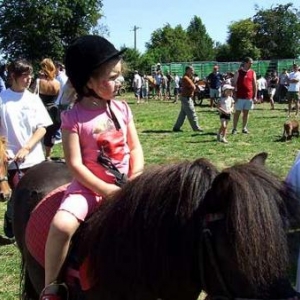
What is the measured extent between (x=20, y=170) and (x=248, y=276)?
11.9ft

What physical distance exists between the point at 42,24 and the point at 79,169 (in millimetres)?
52902

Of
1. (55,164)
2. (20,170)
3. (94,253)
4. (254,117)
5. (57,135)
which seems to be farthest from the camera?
(254,117)

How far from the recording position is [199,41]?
10475 cm

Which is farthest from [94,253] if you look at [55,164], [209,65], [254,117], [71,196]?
[209,65]

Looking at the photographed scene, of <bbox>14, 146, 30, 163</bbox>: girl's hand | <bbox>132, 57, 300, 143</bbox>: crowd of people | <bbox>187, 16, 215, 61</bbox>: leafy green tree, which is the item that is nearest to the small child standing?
<bbox>132, 57, 300, 143</bbox>: crowd of people

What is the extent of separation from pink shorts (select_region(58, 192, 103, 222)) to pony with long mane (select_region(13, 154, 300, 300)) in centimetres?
8

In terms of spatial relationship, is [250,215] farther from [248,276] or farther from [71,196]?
[71,196]

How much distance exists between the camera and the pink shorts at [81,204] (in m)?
2.52

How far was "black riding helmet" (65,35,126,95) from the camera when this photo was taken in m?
2.57

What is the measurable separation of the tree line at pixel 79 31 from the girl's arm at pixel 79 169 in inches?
1736

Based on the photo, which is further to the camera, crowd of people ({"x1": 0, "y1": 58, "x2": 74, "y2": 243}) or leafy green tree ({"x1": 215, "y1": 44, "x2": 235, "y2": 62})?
leafy green tree ({"x1": 215, "y1": 44, "x2": 235, "y2": 62})

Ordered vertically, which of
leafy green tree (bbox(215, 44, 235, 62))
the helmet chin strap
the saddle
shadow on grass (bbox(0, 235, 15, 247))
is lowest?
shadow on grass (bbox(0, 235, 15, 247))

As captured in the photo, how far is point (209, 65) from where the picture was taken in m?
40.1

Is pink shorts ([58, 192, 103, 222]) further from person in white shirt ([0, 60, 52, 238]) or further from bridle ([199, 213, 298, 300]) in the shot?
person in white shirt ([0, 60, 52, 238])
